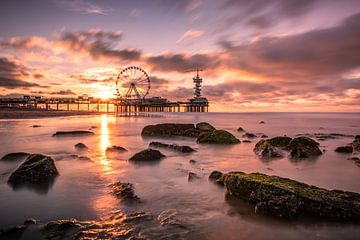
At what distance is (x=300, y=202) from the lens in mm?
4484

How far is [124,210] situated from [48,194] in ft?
6.74

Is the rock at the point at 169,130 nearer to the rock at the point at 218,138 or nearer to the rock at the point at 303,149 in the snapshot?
the rock at the point at 218,138

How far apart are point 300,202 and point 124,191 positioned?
365cm

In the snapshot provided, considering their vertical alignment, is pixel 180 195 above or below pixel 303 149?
below

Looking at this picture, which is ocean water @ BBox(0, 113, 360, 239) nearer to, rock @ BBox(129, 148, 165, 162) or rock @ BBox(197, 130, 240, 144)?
rock @ BBox(129, 148, 165, 162)

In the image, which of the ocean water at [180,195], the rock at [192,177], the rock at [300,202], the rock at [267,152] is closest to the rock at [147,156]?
the ocean water at [180,195]

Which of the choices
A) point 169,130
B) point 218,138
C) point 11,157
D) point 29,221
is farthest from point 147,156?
point 169,130

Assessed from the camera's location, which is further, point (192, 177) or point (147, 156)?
point (147, 156)

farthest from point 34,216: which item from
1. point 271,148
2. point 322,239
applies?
point 271,148

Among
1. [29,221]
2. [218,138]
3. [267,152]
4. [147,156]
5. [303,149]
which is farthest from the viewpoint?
[218,138]

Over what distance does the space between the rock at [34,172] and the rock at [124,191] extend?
1823mm

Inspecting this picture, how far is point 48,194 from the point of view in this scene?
5469mm

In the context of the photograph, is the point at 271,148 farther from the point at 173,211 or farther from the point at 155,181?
the point at 173,211

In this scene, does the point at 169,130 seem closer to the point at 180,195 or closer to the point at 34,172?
the point at 34,172
